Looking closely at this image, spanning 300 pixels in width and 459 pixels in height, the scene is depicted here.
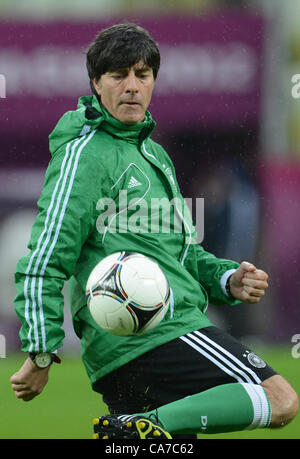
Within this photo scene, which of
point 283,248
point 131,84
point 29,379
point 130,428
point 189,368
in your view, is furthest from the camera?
point 283,248

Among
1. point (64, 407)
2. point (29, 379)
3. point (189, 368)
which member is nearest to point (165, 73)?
point (64, 407)

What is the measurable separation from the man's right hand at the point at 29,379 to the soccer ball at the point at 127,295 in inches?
11.5

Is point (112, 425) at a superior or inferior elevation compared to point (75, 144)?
inferior

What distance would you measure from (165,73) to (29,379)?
26.0ft

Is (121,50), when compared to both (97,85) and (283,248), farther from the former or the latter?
(283,248)

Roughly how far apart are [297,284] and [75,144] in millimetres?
6839

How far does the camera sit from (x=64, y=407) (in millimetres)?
7184

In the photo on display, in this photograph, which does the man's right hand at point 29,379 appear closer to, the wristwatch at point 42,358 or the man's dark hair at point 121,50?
the wristwatch at point 42,358

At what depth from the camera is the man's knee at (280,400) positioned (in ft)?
12.0

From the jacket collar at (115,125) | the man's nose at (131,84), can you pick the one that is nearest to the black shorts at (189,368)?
the jacket collar at (115,125)

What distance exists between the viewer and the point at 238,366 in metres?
3.68

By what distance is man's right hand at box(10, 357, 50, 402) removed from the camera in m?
3.56

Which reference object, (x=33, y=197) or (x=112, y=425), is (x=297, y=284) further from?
(x=112, y=425)

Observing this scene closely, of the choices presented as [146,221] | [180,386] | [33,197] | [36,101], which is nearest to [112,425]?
[180,386]
